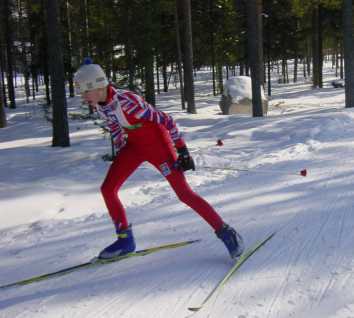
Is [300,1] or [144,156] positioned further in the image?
[300,1]

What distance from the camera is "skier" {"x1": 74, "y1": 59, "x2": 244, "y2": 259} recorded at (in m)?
4.12

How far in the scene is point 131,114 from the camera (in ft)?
13.5

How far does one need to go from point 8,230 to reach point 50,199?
4.67 ft

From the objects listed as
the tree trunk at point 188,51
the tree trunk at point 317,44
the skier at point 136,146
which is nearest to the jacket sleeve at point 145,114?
the skier at point 136,146

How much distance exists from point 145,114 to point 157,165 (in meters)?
0.52

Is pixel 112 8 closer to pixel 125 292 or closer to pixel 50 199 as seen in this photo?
pixel 50 199

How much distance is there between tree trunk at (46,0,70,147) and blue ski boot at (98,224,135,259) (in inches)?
339

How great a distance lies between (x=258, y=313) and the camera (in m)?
3.23

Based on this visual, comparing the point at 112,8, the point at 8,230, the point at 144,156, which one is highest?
the point at 112,8

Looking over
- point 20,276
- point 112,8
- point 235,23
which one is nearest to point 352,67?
point 112,8

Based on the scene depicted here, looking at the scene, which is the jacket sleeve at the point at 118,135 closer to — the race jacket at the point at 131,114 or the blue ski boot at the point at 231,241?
the race jacket at the point at 131,114

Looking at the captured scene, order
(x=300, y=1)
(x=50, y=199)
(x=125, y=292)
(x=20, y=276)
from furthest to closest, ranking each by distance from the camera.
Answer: (x=300, y=1) → (x=50, y=199) → (x=20, y=276) → (x=125, y=292)

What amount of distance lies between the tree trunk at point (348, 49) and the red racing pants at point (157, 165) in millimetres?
12849

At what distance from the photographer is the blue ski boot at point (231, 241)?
13.8 ft
